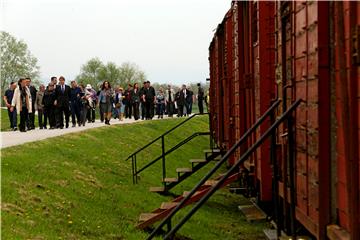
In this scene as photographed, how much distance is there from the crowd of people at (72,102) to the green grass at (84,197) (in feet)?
7.70

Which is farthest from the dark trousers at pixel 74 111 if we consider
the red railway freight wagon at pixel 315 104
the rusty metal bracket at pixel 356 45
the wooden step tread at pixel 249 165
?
the rusty metal bracket at pixel 356 45

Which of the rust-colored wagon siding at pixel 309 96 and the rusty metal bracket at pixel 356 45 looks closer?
the rusty metal bracket at pixel 356 45

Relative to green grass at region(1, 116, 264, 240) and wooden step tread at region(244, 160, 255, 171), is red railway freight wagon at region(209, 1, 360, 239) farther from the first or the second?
green grass at region(1, 116, 264, 240)

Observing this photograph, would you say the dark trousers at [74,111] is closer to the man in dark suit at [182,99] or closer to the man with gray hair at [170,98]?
the man in dark suit at [182,99]

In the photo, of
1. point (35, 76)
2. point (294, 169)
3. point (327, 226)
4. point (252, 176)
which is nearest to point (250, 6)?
point (252, 176)

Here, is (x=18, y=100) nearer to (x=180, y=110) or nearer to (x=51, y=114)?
(x=51, y=114)

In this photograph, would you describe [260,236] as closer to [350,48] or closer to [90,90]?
[350,48]

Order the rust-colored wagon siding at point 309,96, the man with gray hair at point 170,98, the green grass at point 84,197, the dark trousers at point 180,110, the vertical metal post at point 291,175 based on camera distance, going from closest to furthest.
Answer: the rust-colored wagon siding at point 309,96
the vertical metal post at point 291,175
the green grass at point 84,197
the dark trousers at point 180,110
the man with gray hair at point 170,98

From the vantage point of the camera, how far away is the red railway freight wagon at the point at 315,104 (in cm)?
347

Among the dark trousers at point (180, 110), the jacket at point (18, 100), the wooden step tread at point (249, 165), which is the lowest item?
the wooden step tread at point (249, 165)

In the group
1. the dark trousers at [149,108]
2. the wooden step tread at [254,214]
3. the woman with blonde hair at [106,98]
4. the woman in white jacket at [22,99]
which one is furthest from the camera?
the dark trousers at [149,108]

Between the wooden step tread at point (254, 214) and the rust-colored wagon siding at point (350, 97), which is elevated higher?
the rust-colored wagon siding at point (350, 97)

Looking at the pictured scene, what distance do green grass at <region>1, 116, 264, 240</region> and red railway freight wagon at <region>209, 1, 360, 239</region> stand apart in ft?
10.2

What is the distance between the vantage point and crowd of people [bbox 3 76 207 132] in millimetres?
18531
